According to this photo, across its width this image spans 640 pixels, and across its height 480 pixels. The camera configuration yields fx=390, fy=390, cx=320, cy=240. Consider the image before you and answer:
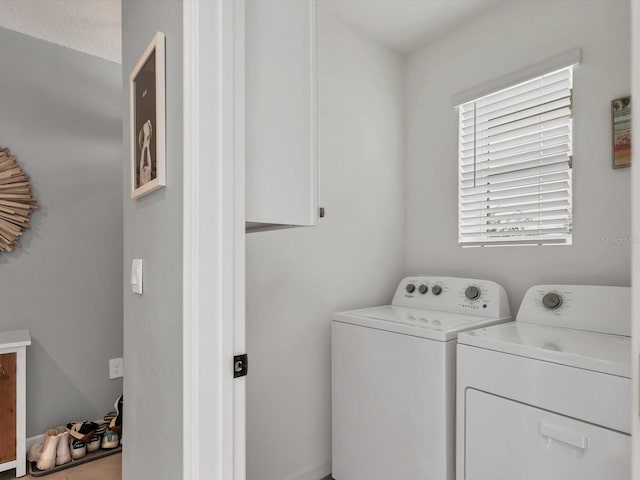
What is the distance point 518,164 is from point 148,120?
1741 mm

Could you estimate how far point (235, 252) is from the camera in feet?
3.08

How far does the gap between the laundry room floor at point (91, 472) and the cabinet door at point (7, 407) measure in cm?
16

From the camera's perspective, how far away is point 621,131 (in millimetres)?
1620

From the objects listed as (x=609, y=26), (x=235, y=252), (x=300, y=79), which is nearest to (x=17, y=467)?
(x=235, y=252)

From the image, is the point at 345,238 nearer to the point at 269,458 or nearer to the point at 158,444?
the point at 269,458

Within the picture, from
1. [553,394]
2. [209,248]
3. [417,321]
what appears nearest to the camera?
[209,248]

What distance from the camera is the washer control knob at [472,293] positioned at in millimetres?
1957


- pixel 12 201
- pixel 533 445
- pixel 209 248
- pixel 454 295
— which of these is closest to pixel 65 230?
pixel 12 201

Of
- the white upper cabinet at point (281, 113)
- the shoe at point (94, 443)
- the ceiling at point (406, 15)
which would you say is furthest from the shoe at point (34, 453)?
the ceiling at point (406, 15)

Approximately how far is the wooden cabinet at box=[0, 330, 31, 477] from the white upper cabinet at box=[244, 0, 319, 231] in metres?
1.67

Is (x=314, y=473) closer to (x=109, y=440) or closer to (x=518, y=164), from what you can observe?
(x=109, y=440)

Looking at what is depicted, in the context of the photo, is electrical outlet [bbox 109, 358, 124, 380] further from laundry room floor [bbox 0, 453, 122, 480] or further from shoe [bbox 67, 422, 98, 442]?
laundry room floor [bbox 0, 453, 122, 480]

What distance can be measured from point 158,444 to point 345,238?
4.59 ft

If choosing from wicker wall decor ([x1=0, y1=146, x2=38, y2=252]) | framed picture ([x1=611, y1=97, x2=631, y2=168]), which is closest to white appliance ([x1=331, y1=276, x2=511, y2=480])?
framed picture ([x1=611, y1=97, x2=631, y2=168])
